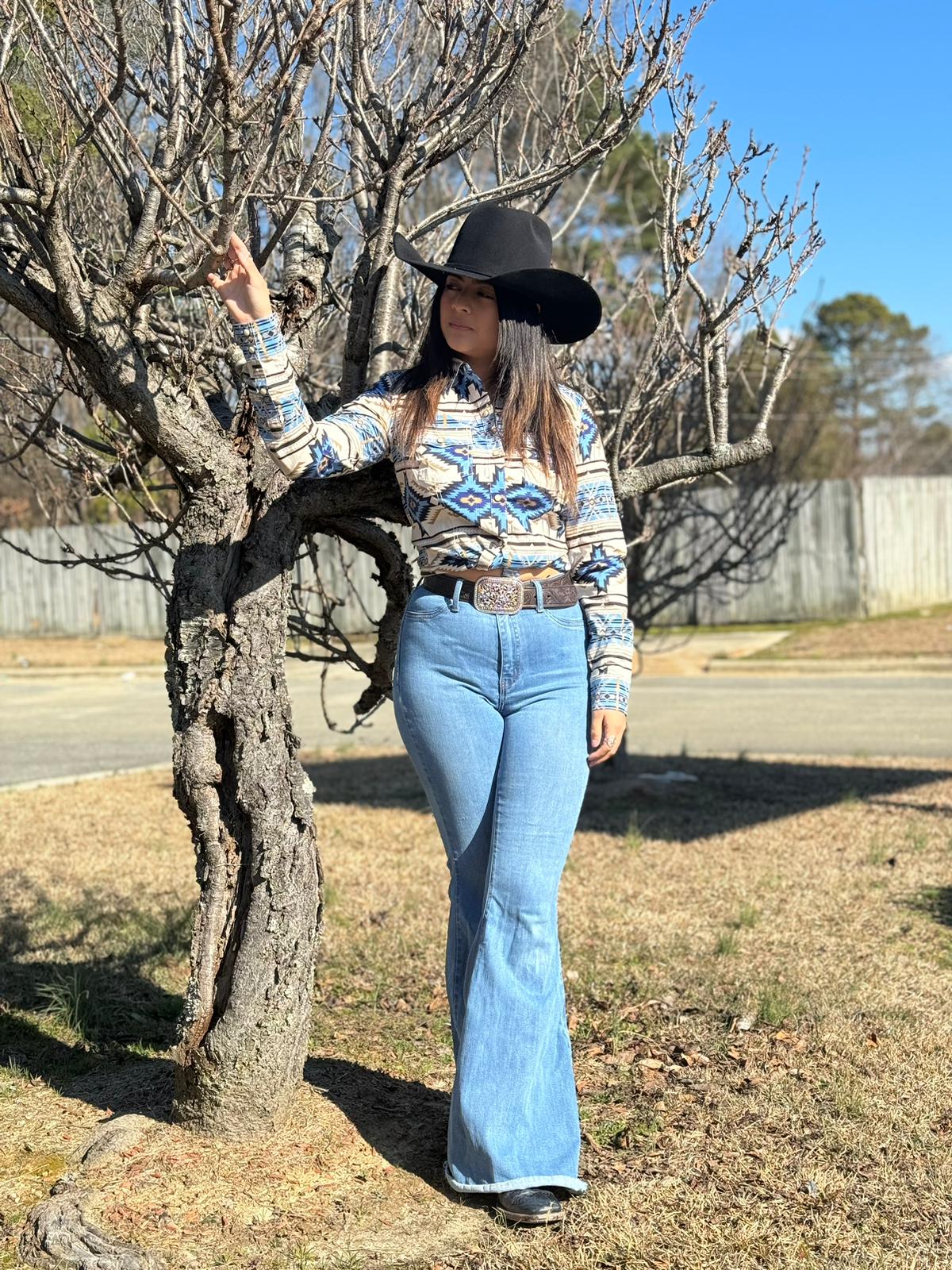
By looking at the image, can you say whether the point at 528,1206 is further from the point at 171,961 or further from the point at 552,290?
the point at 171,961

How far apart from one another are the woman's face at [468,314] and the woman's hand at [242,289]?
0.50 metres

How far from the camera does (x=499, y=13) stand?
153 inches

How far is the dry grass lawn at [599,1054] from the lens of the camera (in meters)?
3.07

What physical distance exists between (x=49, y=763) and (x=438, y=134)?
8.46 m

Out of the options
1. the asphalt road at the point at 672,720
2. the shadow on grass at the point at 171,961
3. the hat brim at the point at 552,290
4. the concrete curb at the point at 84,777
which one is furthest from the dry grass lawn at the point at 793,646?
the hat brim at the point at 552,290

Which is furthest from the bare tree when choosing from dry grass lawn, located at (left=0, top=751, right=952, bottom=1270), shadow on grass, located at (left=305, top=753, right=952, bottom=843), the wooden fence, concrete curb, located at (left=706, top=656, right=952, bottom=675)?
the wooden fence

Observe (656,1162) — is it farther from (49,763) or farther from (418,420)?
(49,763)

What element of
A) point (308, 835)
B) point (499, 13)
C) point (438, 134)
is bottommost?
point (308, 835)

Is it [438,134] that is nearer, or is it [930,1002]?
[438,134]

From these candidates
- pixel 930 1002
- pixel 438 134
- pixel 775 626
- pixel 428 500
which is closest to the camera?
pixel 428 500

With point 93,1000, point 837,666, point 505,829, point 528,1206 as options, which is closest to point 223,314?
point 505,829

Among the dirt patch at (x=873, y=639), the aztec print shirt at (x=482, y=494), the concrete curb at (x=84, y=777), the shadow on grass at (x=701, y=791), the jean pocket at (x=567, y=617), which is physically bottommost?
the shadow on grass at (x=701, y=791)

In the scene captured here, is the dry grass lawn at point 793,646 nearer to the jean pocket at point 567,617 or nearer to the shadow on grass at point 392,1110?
the shadow on grass at point 392,1110

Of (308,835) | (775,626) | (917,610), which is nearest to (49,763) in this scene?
(308,835)
